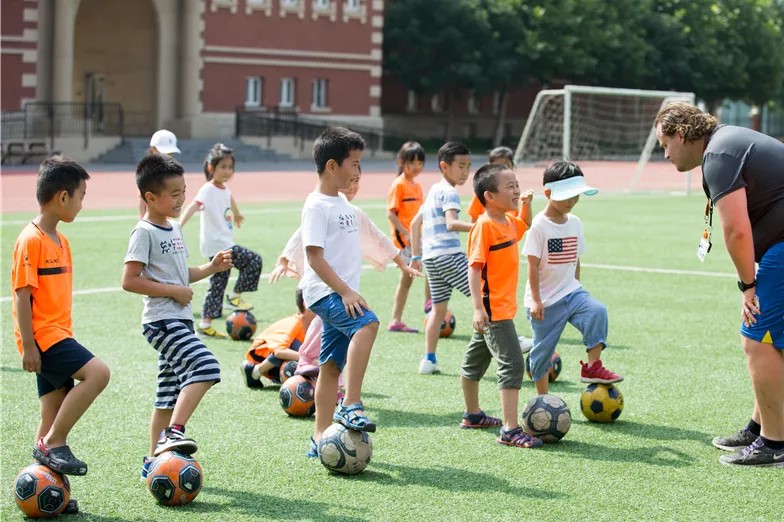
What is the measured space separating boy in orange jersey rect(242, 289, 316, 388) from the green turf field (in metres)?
0.15

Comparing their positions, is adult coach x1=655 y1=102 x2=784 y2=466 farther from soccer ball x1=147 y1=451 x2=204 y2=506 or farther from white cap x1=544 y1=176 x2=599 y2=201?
soccer ball x1=147 y1=451 x2=204 y2=506

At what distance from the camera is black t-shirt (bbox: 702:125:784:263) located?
6.39 metres

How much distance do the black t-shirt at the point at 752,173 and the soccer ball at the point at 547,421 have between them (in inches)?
61.2

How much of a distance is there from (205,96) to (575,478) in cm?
4293

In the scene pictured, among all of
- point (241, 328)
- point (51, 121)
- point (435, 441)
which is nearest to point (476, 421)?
point (435, 441)

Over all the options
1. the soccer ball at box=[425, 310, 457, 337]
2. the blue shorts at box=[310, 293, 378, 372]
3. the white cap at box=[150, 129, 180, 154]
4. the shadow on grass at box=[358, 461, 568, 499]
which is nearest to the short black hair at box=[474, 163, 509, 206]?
the blue shorts at box=[310, 293, 378, 372]

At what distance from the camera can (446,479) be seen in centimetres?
638

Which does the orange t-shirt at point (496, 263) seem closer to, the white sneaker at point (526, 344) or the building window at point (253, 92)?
the white sneaker at point (526, 344)

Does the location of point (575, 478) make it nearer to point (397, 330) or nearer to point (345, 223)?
point (345, 223)

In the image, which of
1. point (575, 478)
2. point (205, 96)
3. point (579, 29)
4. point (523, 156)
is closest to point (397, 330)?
point (575, 478)

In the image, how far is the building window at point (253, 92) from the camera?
49.8 meters

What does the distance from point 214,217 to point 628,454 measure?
5623 mm

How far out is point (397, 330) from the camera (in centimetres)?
1116

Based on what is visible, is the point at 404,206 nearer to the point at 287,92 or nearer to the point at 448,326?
the point at 448,326
